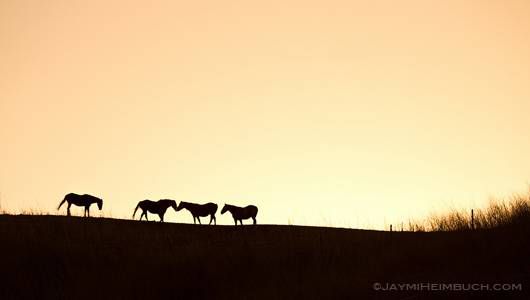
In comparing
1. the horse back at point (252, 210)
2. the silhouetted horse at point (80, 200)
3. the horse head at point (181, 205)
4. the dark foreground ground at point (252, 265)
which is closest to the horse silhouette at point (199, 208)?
the horse head at point (181, 205)

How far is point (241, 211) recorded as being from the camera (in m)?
31.3

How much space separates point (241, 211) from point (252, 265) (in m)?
14.6

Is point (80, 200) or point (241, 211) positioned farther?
point (241, 211)

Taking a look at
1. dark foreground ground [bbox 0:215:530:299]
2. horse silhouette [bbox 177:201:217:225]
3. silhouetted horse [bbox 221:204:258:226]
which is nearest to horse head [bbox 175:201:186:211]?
horse silhouette [bbox 177:201:217:225]

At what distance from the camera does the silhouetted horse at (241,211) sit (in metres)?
31.2

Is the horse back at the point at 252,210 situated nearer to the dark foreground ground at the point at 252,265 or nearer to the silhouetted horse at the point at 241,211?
the silhouetted horse at the point at 241,211

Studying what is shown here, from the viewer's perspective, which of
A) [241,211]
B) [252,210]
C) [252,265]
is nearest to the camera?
[252,265]

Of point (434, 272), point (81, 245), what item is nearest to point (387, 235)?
point (434, 272)

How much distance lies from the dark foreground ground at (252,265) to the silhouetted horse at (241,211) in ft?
31.2

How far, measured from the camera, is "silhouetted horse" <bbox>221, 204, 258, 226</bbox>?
31156 mm

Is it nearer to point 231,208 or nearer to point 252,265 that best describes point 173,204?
point 231,208

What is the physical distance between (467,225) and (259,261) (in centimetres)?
790

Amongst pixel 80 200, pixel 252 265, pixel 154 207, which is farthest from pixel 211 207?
pixel 252 265

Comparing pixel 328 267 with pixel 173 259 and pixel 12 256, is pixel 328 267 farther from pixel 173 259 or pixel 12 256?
pixel 12 256
